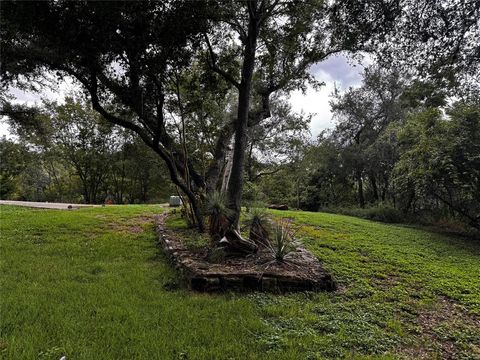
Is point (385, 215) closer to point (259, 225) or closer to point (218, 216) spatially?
point (259, 225)

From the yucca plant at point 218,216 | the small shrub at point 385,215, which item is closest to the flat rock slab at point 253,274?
the yucca plant at point 218,216

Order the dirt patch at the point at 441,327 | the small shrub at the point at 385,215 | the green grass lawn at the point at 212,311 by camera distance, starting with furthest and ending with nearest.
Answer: the small shrub at the point at 385,215 < the dirt patch at the point at 441,327 < the green grass lawn at the point at 212,311

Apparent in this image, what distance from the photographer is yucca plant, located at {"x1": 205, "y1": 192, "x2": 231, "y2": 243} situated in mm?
5375

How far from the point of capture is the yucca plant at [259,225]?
17.4ft

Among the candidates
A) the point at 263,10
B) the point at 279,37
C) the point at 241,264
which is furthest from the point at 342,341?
the point at 279,37

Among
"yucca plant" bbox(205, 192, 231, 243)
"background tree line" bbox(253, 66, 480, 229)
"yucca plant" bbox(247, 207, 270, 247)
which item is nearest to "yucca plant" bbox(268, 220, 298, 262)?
"yucca plant" bbox(247, 207, 270, 247)

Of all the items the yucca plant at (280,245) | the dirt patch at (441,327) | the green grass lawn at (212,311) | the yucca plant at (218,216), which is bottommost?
the dirt patch at (441,327)

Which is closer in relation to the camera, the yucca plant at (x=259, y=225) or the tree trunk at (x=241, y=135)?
the yucca plant at (x=259, y=225)

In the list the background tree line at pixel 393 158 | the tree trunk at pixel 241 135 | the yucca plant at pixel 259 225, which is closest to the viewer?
the yucca plant at pixel 259 225

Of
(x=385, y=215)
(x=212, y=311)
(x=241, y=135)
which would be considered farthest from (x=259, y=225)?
(x=385, y=215)

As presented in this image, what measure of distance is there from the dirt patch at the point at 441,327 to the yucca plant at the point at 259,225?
2.50 m

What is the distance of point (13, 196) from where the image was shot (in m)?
22.5

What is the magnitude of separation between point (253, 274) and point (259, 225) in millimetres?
1486

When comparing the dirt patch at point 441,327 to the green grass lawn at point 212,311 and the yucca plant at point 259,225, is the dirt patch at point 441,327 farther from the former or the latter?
the yucca plant at point 259,225
